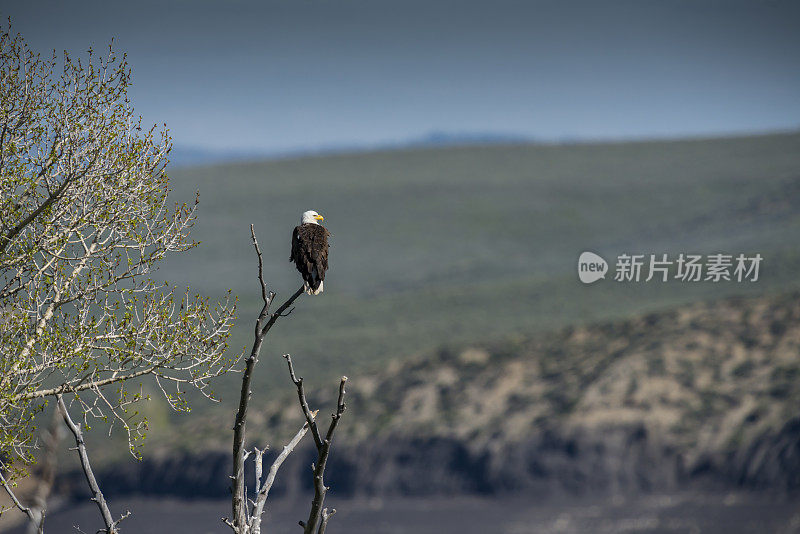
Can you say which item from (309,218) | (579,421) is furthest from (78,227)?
(579,421)

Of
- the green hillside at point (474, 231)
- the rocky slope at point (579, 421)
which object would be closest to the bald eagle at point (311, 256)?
the rocky slope at point (579, 421)

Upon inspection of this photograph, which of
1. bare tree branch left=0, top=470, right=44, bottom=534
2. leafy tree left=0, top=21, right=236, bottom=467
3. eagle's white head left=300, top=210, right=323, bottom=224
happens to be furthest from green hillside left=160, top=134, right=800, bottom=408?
bare tree branch left=0, top=470, right=44, bottom=534

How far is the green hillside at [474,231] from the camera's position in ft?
328

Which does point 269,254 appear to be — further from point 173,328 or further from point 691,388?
point 173,328

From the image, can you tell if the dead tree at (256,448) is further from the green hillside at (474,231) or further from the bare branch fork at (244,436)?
the green hillside at (474,231)

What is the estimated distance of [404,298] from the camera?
111 meters

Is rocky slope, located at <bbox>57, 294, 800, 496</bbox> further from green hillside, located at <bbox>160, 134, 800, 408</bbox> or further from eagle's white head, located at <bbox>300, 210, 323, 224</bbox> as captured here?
eagle's white head, located at <bbox>300, 210, 323, 224</bbox>

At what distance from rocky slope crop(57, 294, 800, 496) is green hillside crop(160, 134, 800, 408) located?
27.0ft

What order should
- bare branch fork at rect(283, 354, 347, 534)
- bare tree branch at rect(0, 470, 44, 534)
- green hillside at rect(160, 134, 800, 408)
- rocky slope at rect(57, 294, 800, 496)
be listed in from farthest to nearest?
green hillside at rect(160, 134, 800, 408)
rocky slope at rect(57, 294, 800, 496)
bare tree branch at rect(0, 470, 44, 534)
bare branch fork at rect(283, 354, 347, 534)

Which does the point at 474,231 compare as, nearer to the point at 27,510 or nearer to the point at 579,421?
the point at 579,421

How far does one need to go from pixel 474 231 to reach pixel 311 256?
131 metres

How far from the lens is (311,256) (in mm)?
11641

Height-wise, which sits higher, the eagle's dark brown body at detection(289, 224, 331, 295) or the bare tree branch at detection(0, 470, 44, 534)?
the eagle's dark brown body at detection(289, 224, 331, 295)

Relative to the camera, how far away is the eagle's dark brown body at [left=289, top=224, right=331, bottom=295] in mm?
11555
